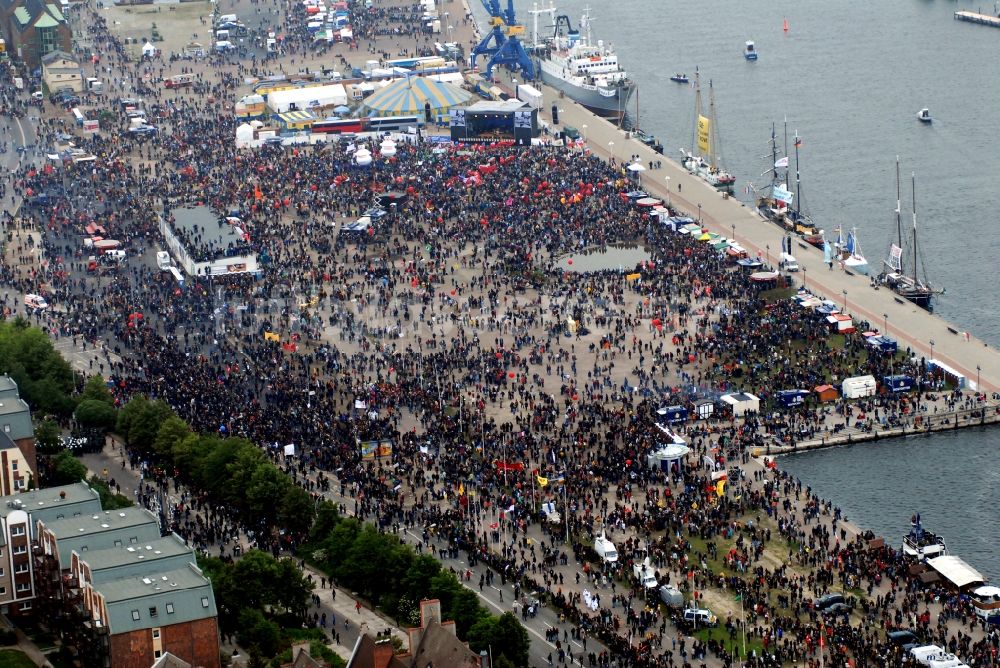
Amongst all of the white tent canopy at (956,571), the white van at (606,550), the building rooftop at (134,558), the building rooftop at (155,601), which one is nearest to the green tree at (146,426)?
the building rooftop at (134,558)

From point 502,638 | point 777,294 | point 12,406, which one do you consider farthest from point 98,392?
point 777,294

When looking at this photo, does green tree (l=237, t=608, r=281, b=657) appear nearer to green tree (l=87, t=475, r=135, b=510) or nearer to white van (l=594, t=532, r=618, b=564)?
green tree (l=87, t=475, r=135, b=510)

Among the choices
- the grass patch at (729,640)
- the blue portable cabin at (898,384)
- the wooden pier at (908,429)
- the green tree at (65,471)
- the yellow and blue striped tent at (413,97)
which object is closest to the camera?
the grass patch at (729,640)

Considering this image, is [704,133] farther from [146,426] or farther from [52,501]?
[52,501]

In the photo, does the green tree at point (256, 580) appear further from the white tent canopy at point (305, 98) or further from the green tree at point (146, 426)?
the white tent canopy at point (305, 98)

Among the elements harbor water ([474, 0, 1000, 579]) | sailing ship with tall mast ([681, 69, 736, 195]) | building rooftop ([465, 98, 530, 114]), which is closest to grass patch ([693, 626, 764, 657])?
harbor water ([474, 0, 1000, 579])

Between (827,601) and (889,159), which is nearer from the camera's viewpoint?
(827,601)
